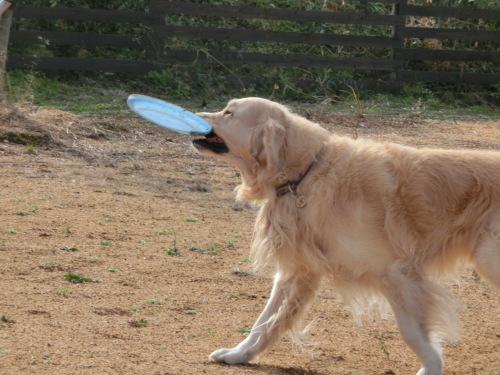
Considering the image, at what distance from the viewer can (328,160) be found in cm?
486

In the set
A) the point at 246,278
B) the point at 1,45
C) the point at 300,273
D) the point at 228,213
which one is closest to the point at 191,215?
the point at 228,213

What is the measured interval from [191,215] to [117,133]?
3852 millimetres

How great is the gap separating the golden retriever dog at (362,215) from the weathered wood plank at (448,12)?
1352 centimetres

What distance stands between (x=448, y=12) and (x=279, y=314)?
47.6 feet

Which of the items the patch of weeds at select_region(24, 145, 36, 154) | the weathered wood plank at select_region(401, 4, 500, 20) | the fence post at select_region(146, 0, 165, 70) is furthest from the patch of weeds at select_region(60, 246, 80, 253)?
the weathered wood plank at select_region(401, 4, 500, 20)

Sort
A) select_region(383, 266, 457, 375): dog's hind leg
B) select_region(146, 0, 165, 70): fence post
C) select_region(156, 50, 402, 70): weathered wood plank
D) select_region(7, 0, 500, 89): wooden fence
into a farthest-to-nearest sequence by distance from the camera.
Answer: select_region(156, 50, 402, 70): weathered wood plank
select_region(146, 0, 165, 70): fence post
select_region(7, 0, 500, 89): wooden fence
select_region(383, 266, 457, 375): dog's hind leg

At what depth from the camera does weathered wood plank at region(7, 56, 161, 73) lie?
15.8 metres

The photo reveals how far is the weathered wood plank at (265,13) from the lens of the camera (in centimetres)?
1661

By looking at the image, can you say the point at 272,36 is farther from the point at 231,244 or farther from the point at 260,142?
the point at 260,142

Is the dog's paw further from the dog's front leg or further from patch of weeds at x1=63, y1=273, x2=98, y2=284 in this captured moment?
patch of weeds at x1=63, y1=273, x2=98, y2=284

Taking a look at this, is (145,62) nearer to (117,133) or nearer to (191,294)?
(117,133)

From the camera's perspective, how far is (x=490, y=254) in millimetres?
4797

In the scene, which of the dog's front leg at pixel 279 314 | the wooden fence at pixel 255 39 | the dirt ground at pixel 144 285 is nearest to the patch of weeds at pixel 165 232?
the dirt ground at pixel 144 285

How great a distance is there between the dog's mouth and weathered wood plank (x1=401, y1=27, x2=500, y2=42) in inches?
537
